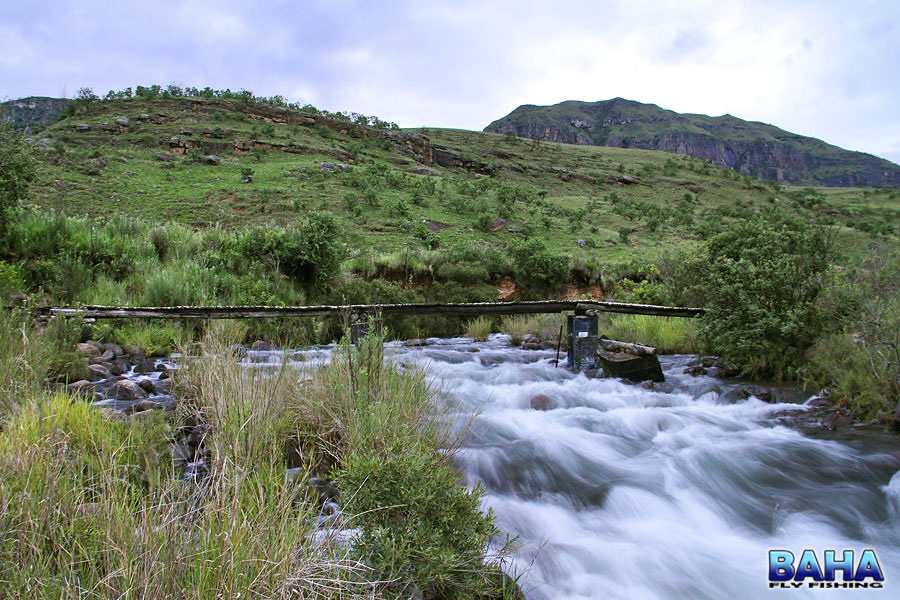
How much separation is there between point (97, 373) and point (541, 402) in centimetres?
567

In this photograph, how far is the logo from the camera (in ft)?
10.9

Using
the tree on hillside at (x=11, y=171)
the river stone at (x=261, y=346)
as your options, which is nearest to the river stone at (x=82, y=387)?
the river stone at (x=261, y=346)

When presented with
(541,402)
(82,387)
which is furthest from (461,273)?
(82,387)

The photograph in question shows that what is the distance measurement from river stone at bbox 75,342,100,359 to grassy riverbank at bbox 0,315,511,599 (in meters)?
2.84

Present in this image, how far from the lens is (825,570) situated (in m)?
3.52

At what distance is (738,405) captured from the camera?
22.5ft

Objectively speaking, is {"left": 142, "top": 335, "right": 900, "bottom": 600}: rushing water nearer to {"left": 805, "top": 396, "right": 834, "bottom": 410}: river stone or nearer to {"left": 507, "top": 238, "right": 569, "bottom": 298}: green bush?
{"left": 805, "top": 396, "right": 834, "bottom": 410}: river stone

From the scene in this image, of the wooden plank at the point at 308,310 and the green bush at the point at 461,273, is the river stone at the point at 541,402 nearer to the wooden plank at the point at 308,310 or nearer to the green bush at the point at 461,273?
the wooden plank at the point at 308,310

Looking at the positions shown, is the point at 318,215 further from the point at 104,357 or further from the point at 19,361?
the point at 19,361

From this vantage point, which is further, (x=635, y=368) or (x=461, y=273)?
(x=461, y=273)

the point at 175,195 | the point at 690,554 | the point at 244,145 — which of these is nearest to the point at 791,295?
the point at 690,554

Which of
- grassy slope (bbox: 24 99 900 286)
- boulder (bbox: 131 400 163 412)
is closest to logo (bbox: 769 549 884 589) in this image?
boulder (bbox: 131 400 163 412)

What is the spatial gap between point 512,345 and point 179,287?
6.99 m

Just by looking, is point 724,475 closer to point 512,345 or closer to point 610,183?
point 512,345
